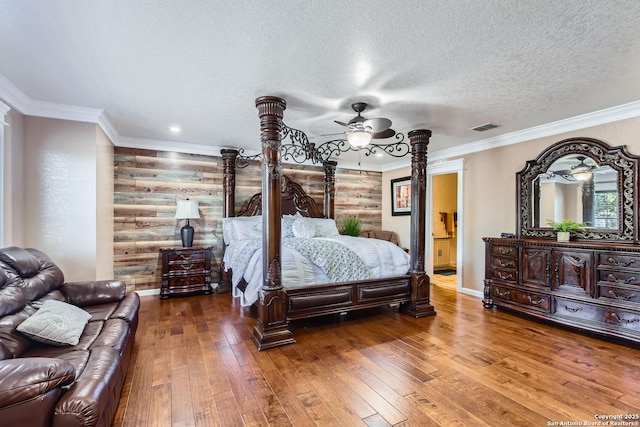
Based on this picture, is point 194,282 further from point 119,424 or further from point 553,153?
point 553,153

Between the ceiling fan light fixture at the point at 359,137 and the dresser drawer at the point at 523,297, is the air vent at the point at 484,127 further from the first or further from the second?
the dresser drawer at the point at 523,297

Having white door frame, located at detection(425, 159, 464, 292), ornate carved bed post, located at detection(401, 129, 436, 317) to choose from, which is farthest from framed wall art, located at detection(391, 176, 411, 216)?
ornate carved bed post, located at detection(401, 129, 436, 317)

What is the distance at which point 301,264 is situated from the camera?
3.50m

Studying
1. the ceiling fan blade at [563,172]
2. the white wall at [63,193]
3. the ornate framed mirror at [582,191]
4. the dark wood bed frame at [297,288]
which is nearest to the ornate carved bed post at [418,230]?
the dark wood bed frame at [297,288]

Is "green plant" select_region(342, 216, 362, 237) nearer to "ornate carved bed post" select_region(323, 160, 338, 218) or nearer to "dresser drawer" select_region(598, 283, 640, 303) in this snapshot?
"ornate carved bed post" select_region(323, 160, 338, 218)

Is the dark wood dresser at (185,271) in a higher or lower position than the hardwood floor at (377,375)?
higher

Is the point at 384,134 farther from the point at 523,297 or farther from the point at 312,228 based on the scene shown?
the point at 523,297

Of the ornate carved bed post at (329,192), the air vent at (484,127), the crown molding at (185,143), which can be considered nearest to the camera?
the crown molding at (185,143)

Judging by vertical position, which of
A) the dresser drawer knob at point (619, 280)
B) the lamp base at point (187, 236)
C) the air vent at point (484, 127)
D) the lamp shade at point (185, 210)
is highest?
the air vent at point (484, 127)

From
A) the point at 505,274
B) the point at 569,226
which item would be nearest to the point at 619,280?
the point at 569,226

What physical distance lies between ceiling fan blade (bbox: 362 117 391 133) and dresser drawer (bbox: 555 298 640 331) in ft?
9.53

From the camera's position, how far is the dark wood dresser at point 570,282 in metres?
3.07

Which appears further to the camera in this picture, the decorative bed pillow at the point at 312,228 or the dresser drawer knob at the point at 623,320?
the decorative bed pillow at the point at 312,228

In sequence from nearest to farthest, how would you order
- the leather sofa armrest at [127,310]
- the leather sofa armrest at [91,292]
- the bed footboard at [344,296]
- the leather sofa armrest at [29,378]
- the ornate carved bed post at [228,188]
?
the leather sofa armrest at [29,378] → the leather sofa armrest at [127,310] → the leather sofa armrest at [91,292] → the bed footboard at [344,296] → the ornate carved bed post at [228,188]
